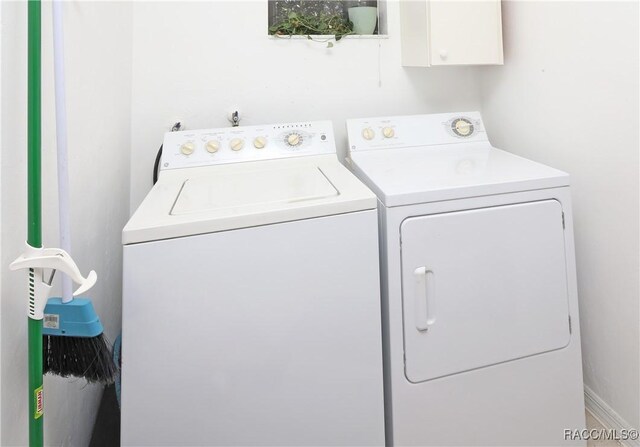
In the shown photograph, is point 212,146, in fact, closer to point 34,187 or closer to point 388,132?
point 388,132

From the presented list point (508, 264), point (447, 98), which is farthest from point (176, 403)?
point (447, 98)

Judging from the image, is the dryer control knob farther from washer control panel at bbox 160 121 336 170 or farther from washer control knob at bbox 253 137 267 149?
washer control knob at bbox 253 137 267 149

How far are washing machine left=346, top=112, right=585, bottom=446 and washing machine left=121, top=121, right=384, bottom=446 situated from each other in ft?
0.31

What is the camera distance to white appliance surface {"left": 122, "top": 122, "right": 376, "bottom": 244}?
1008 millimetres

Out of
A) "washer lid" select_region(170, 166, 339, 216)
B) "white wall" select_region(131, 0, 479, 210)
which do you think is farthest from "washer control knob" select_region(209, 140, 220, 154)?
"white wall" select_region(131, 0, 479, 210)

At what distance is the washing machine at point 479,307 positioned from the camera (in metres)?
1.18

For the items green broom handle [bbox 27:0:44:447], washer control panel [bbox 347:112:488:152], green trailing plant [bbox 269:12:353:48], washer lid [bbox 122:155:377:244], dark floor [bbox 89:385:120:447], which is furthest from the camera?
green trailing plant [bbox 269:12:353:48]

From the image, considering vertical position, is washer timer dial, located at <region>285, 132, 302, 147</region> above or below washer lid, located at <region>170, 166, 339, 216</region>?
above

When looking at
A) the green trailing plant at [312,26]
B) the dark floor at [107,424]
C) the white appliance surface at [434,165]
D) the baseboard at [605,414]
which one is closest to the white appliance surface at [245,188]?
the white appliance surface at [434,165]

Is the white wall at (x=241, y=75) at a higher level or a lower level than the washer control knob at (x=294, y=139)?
higher

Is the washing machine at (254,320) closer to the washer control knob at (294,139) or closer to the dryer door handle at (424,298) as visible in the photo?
the dryer door handle at (424,298)

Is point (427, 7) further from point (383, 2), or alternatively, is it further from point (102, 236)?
point (102, 236)

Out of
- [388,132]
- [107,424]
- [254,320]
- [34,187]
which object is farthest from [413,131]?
[107,424]

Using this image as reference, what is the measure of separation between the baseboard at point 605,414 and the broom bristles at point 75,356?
1.70 meters
